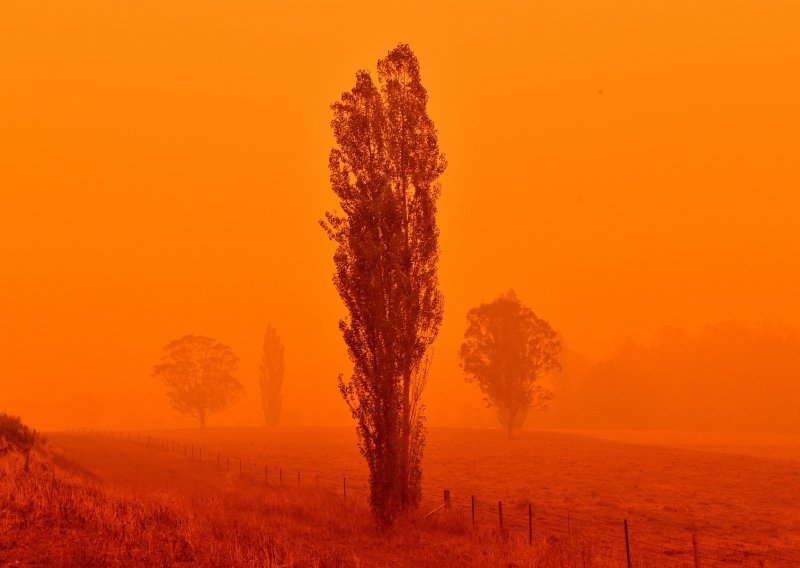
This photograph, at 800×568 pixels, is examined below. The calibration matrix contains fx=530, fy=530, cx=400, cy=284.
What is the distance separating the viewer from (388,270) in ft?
60.8

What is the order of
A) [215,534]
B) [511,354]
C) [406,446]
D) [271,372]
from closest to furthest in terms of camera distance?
1. [215,534]
2. [406,446]
3. [511,354]
4. [271,372]

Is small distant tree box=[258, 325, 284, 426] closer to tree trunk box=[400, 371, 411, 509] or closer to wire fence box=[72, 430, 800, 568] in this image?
wire fence box=[72, 430, 800, 568]

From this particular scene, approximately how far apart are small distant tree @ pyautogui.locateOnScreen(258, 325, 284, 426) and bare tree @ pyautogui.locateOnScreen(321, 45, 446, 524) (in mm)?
67540

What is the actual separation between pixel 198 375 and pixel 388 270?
75282 millimetres

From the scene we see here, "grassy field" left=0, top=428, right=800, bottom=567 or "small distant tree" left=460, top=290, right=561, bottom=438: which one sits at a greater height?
"small distant tree" left=460, top=290, right=561, bottom=438

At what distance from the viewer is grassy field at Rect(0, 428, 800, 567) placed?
12047 millimetres

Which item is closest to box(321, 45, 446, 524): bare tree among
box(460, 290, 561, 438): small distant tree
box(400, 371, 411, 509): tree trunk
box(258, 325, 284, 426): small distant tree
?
box(400, 371, 411, 509): tree trunk

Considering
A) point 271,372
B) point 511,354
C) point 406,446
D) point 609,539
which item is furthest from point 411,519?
point 271,372

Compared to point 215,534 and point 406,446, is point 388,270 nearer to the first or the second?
point 406,446

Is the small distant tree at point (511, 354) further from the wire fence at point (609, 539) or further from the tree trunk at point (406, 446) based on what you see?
the tree trunk at point (406, 446)

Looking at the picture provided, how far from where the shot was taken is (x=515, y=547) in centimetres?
1431

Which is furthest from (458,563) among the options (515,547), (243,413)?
(243,413)

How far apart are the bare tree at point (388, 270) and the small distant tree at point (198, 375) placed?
72.3m

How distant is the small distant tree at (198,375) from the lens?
84.1 m
